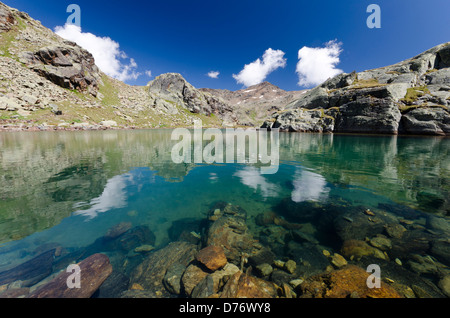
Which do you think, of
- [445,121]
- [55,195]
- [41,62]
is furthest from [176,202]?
[41,62]

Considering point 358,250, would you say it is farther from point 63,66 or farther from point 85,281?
point 63,66

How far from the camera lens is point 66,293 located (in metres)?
4.62

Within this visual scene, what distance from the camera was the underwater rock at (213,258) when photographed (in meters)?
5.96

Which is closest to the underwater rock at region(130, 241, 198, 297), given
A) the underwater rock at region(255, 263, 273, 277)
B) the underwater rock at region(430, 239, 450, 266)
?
the underwater rock at region(255, 263, 273, 277)

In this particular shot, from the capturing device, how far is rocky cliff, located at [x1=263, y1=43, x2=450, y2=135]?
4848cm

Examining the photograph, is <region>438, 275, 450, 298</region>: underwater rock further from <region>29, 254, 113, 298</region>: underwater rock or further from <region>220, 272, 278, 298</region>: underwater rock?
<region>29, 254, 113, 298</region>: underwater rock

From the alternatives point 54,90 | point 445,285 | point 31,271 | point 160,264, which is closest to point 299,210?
point 445,285

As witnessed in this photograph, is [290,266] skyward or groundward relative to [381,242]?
groundward

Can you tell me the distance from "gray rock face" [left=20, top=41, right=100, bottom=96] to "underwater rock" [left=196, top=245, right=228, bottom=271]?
442ft

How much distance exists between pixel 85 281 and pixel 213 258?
13.4 ft

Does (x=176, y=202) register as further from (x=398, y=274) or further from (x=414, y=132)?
(x=414, y=132)

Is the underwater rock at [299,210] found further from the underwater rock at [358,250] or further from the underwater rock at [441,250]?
the underwater rock at [441,250]

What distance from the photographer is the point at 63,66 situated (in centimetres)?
9575

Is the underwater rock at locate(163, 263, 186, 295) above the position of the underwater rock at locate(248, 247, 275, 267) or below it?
below
